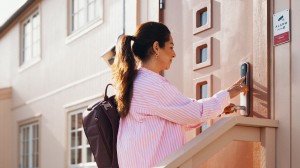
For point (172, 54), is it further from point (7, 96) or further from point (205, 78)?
point (7, 96)

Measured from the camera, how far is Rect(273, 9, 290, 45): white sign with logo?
10.2ft

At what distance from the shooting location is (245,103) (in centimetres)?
334

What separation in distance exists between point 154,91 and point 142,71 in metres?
0.15

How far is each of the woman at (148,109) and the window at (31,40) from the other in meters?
7.98

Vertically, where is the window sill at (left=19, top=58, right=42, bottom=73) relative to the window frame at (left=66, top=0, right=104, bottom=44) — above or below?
below

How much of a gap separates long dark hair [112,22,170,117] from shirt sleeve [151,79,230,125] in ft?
0.52

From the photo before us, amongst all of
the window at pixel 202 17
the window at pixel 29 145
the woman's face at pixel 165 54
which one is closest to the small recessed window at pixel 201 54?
the window at pixel 202 17

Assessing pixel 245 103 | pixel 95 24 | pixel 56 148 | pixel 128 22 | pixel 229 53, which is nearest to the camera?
pixel 245 103

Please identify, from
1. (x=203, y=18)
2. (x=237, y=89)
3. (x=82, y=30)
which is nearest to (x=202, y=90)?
(x=203, y=18)

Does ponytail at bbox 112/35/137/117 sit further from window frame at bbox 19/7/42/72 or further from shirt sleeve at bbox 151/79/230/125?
window frame at bbox 19/7/42/72

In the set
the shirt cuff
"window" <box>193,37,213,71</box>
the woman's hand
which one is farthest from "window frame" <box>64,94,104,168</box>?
the shirt cuff

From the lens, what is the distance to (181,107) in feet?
9.38

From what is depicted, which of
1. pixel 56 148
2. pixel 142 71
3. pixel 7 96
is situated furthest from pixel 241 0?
pixel 7 96

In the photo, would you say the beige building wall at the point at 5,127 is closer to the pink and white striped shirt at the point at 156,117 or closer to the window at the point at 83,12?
the window at the point at 83,12
